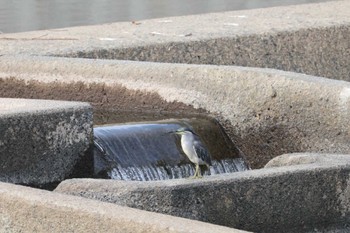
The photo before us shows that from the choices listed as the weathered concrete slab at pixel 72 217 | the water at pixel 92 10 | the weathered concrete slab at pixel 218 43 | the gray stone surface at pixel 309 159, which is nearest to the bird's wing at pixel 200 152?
the gray stone surface at pixel 309 159

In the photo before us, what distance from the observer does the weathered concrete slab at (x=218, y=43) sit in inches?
301

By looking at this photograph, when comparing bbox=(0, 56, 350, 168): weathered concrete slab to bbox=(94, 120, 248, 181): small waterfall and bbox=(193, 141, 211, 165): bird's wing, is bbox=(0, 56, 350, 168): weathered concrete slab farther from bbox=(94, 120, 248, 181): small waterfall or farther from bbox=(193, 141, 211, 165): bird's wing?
bbox=(193, 141, 211, 165): bird's wing

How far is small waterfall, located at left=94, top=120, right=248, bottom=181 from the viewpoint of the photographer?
20.4ft

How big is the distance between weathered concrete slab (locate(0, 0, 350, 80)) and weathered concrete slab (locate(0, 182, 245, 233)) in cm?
307

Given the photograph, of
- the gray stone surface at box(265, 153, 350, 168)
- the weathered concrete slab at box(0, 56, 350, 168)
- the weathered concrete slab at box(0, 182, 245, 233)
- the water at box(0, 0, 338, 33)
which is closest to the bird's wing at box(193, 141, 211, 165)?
the gray stone surface at box(265, 153, 350, 168)

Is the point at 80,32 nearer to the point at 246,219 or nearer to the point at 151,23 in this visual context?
the point at 151,23

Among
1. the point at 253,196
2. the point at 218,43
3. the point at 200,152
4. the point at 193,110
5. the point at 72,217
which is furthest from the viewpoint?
the point at 218,43

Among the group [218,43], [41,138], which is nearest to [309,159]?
[41,138]

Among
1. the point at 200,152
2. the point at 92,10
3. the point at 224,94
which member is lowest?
the point at 92,10

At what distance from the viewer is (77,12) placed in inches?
555

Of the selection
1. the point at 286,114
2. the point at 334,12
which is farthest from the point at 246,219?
the point at 334,12

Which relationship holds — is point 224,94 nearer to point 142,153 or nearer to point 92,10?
point 142,153

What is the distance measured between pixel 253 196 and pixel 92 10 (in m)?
9.48

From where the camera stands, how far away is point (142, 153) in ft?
21.0
